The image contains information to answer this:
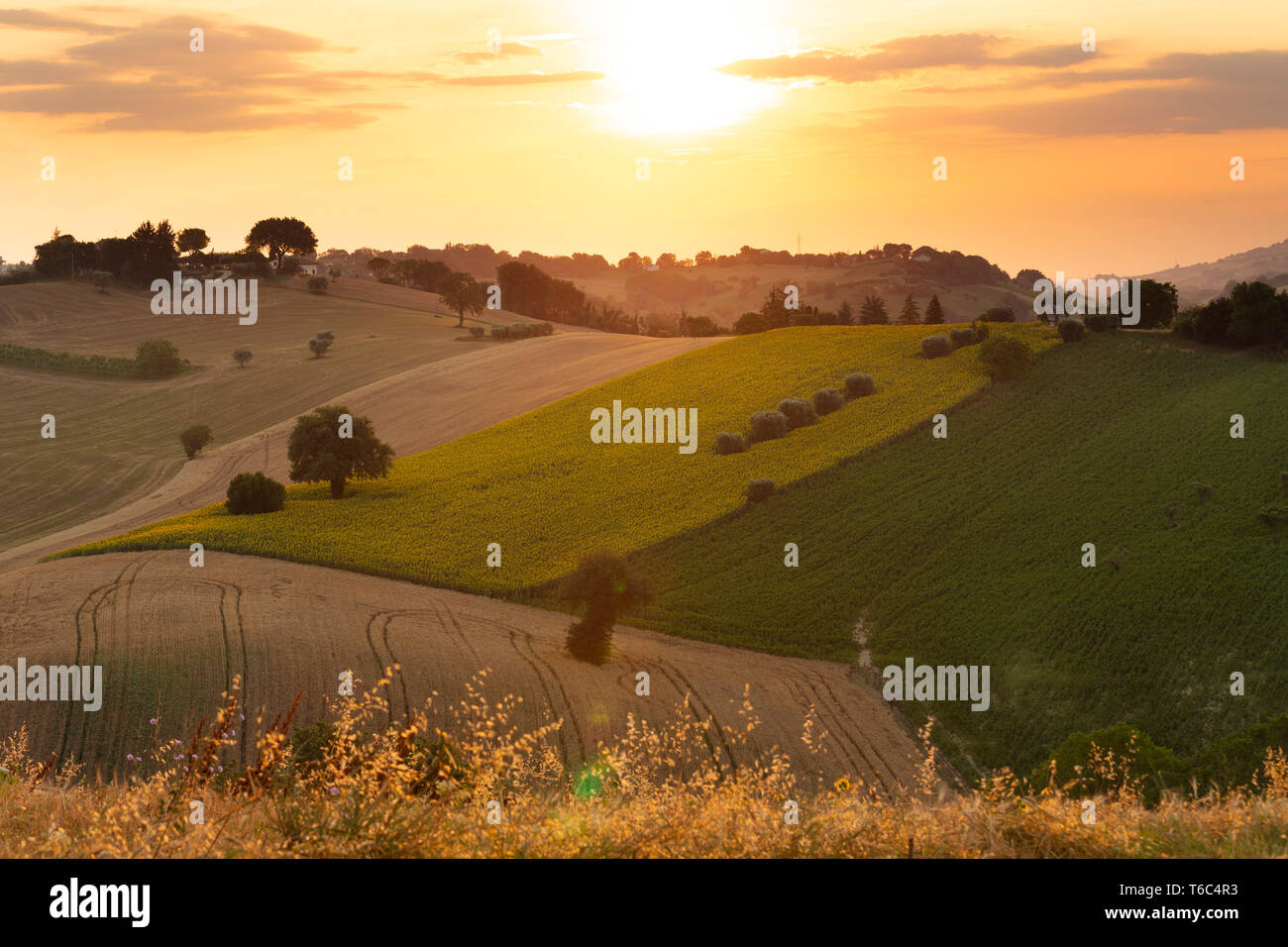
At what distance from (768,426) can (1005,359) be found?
77.5 ft

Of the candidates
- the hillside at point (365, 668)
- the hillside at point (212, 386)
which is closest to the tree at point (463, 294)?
the hillside at point (212, 386)

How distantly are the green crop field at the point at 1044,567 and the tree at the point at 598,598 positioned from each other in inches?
250

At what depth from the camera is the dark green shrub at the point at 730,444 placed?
74500 millimetres

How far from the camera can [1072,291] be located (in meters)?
108

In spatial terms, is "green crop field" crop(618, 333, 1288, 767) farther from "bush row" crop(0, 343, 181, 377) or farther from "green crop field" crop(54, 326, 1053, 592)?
"bush row" crop(0, 343, 181, 377)

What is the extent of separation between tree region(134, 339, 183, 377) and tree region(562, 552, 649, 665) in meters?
103

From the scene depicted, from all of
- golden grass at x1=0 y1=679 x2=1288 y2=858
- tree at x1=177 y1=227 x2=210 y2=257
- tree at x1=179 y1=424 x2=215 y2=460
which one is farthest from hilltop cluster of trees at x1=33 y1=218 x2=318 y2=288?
golden grass at x1=0 y1=679 x2=1288 y2=858

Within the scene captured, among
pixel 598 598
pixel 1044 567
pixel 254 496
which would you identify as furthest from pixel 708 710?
pixel 254 496

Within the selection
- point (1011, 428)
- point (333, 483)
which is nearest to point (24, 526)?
point (333, 483)

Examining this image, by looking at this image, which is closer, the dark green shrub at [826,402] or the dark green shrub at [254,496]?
the dark green shrub at [254,496]

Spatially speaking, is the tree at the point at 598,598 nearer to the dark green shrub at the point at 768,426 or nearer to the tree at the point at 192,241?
the dark green shrub at the point at 768,426

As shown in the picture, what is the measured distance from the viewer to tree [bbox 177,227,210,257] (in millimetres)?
194875

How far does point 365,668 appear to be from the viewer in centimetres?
4031
